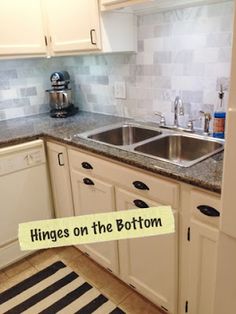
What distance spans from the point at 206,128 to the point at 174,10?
70 cm

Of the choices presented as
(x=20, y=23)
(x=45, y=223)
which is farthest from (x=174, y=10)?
→ (x=45, y=223)

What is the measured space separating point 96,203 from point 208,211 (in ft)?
2.41

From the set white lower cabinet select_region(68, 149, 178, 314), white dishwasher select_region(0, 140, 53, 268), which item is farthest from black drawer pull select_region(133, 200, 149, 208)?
white dishwasher select_region(0, 140, 53, 268)

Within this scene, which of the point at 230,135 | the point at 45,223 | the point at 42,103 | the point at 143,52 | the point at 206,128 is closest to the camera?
the point at 230,135

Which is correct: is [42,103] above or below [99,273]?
above

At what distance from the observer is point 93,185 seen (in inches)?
64.9

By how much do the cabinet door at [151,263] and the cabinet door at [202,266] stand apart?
98 mm

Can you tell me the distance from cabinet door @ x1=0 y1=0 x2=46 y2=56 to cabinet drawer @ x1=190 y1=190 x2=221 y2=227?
1.51m

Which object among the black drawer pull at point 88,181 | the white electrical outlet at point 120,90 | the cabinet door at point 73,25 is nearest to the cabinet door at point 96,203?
the black drawer pull at point 88,181

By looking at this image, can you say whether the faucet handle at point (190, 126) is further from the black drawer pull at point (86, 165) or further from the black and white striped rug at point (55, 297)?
the black and white striped rug at point (55, 297)

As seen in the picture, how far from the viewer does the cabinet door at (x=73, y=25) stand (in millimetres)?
1702

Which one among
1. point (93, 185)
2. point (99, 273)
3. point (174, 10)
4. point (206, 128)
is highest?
point (174, 10)

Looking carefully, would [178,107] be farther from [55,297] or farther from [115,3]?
[55,297]

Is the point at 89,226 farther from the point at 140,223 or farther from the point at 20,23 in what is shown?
the point at 20,23
